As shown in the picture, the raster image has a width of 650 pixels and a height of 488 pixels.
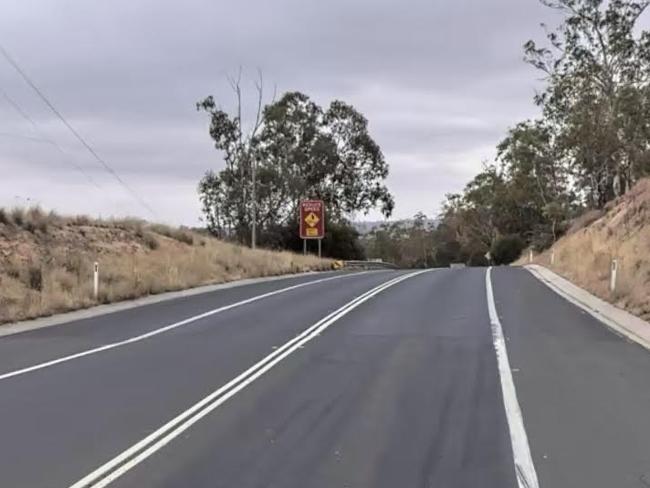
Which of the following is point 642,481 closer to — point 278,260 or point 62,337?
point 62,337

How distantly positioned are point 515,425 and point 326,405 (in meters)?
2.06

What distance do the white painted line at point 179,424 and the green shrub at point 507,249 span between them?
211 feet

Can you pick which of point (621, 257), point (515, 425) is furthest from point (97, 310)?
point (621, 257)

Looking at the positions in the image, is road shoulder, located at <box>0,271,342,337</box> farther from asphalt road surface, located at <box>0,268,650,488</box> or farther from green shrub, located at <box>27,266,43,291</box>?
green shrub, located at <box>27,266,43,291</box>

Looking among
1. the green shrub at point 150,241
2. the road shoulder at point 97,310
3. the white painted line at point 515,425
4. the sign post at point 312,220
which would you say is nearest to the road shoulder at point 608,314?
the white painted line at point 515,425

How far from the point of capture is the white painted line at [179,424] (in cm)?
648

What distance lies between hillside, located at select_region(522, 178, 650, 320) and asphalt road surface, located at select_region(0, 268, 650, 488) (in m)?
3.15

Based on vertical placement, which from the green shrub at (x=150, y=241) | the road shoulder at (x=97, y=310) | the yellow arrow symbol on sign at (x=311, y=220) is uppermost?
the yellow arrow symbol on sign at (x=311, y=220)

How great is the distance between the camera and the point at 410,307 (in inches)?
778

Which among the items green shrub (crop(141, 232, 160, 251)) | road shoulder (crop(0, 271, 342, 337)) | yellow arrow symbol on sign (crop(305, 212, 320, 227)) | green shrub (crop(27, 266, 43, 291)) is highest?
yellow arrow symbol on sign (crop(305, 212, 320, 227))

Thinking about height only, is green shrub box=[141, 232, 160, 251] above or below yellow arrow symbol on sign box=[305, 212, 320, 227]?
below

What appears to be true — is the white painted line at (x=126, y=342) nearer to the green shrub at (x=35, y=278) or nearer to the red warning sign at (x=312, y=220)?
the green shrub at (x=35, y=278)

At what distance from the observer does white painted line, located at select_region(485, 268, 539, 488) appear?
6.43 meters

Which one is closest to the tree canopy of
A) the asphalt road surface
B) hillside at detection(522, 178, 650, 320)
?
hillside at detection(522, 178, 650, 320)
